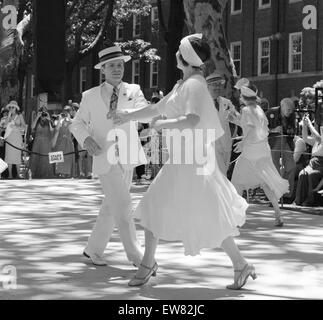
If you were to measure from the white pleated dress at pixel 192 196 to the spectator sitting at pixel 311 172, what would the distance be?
811 cm

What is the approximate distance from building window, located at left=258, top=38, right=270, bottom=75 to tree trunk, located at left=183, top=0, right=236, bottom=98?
24.8 m

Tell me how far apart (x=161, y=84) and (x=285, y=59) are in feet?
35.4

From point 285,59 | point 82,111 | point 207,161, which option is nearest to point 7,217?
point 82,111

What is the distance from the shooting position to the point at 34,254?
8.89 m

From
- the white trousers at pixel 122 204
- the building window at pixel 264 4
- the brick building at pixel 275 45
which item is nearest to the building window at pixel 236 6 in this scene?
the brick building at pixel 275 45

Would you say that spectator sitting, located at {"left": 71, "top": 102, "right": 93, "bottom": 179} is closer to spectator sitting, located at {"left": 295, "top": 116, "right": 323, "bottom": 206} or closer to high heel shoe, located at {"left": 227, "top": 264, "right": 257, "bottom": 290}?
spectator sitting, located at {"left": 295, "top": 116, "right": 323, "bottom": 206}

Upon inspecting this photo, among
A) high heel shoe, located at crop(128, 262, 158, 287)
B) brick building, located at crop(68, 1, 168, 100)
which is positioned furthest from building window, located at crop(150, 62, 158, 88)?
high heel shoe, located at crop(128, 262, 158, 287)

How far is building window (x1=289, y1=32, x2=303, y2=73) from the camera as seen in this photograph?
4141 centimetres

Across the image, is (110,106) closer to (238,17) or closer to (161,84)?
(238,17)

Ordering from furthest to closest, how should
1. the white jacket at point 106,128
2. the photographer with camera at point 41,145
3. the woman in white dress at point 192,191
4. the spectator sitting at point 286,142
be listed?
the photographer with camera at point 41,145 → the spectator sitting at point 286,142 → the white jacket at point 106,128 → the woman in white dress at point 192,191

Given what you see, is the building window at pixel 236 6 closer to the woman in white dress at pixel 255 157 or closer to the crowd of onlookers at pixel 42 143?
the crowd of onlookers at pixel 42 143

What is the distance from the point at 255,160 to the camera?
1221 centimetres

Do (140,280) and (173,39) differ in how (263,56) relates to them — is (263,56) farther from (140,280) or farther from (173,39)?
(140,280)

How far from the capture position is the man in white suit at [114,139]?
779 centimetres
